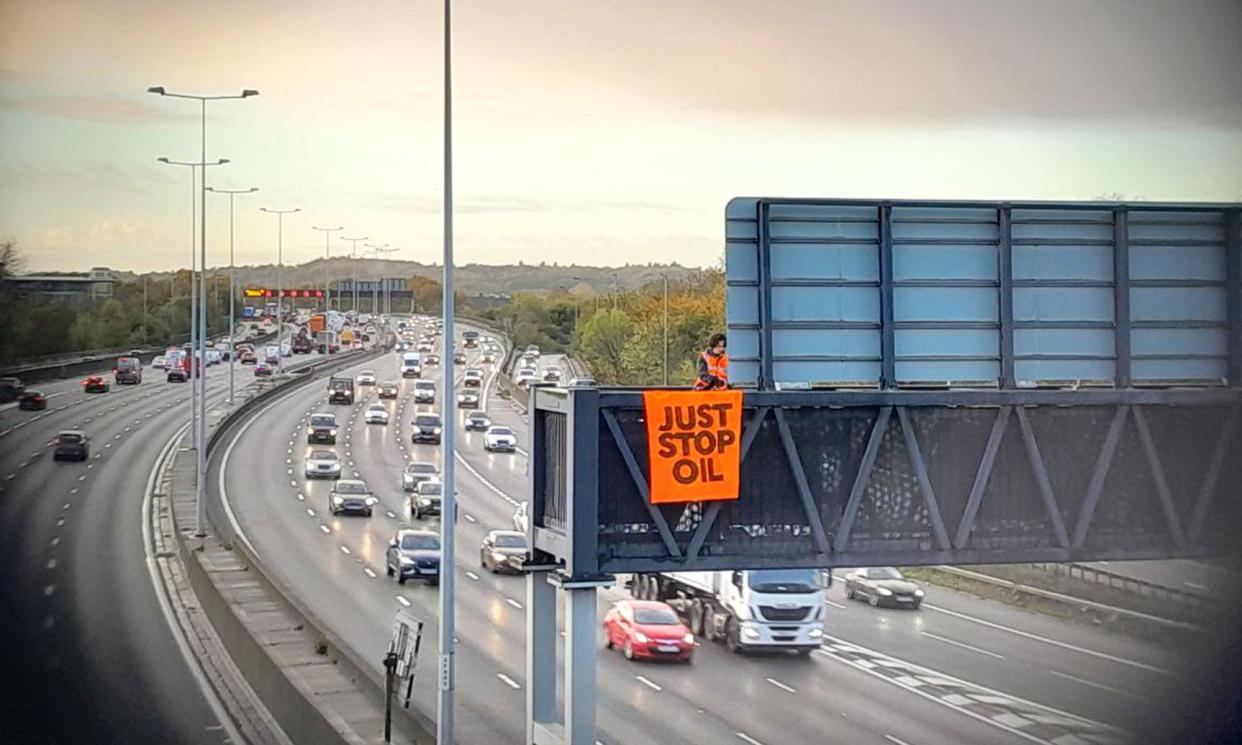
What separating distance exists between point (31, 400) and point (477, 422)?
9.89 metres

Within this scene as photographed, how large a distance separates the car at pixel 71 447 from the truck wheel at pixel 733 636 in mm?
18476

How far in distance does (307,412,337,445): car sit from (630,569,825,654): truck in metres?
15.2

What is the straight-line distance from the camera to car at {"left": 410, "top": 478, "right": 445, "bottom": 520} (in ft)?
96.6

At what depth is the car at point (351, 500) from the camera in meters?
30.5

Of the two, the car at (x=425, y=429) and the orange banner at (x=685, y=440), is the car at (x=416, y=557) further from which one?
the orange banner at (x=685, y=440)

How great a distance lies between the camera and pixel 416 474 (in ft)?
101

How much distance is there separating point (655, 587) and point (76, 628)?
9.86 meters

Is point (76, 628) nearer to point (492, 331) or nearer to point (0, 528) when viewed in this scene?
point (0, 528)

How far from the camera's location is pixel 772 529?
1158 cm

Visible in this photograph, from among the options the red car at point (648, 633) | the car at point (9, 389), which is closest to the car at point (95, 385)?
the car at point (9, 389)

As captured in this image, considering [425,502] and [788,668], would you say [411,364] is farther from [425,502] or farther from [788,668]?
[788,668]

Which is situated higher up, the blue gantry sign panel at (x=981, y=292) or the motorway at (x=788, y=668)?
the blue gantry sign panel at (x=981, y=292)

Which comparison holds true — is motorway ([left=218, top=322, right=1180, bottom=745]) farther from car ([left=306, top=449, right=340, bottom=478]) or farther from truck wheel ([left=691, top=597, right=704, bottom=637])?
car ([left=306, top=449, right=340, bottom=478])

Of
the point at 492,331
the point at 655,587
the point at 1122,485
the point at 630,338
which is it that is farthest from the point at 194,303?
the point at 1122,485
